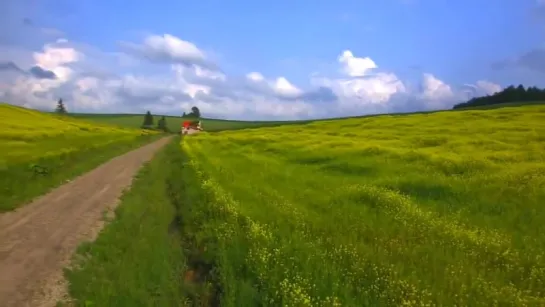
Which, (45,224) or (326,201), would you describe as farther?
(326,201)

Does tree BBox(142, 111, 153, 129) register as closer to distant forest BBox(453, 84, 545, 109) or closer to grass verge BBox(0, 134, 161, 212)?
distant forest BBox(453, 84, 545, 109)

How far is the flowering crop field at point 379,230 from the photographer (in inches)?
340

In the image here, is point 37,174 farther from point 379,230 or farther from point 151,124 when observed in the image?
point 151,124

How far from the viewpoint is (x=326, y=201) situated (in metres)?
16.5

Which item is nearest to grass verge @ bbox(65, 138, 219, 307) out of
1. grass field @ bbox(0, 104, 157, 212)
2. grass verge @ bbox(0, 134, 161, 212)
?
grass verge @ bbox(0, 134, 161, 212)

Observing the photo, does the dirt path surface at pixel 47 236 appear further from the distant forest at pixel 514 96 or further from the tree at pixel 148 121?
the tree at pixel 148 121

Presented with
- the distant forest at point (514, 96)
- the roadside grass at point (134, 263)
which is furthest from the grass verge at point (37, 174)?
the distant forest at point (514, 96)

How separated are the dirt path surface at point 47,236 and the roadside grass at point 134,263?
44 cm

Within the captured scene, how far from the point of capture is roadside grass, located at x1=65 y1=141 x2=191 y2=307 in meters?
9.45

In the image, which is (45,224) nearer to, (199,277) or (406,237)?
(199,277)

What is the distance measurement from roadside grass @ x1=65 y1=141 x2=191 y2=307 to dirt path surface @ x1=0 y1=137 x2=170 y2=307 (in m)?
0.44

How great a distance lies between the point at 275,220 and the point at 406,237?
3916mm

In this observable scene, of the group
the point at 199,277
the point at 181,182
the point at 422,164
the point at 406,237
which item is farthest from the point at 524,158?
the point at 199,277

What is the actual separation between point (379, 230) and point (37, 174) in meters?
20.0
